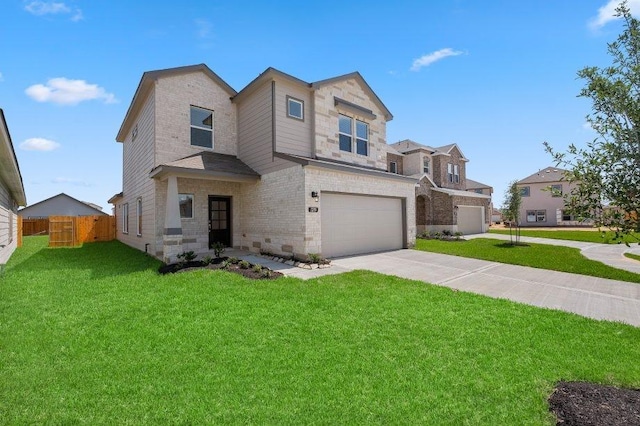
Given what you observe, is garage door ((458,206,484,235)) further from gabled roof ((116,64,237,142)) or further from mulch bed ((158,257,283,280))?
mulch bed ((158,257,283,280))

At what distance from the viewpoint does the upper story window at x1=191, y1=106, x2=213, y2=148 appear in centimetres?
1358

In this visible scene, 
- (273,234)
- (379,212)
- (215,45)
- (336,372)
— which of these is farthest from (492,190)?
(336,372)

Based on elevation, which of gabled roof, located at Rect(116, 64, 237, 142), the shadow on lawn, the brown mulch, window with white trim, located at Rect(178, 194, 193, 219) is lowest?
the brown mulch

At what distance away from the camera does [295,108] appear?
1333 cm

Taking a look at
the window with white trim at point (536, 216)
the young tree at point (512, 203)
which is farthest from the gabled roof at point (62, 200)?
the window with white trim at point (536, 216)

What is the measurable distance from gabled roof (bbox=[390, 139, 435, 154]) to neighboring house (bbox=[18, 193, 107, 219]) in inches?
1449

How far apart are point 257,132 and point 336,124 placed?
12.5 ft

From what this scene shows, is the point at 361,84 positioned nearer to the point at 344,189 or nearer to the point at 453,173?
the point at 344,189

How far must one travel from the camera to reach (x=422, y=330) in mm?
5070

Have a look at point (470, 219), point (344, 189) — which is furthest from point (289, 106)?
point (470, 219)

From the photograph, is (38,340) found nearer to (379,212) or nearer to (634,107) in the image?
(634,107)

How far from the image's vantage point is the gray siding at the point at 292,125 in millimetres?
12617

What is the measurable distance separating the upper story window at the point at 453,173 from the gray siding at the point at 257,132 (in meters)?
21.7

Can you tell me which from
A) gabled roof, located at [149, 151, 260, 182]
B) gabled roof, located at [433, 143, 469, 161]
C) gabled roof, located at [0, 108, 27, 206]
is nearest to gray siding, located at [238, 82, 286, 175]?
gabled roof, located at [149, 151, 260, 182]
